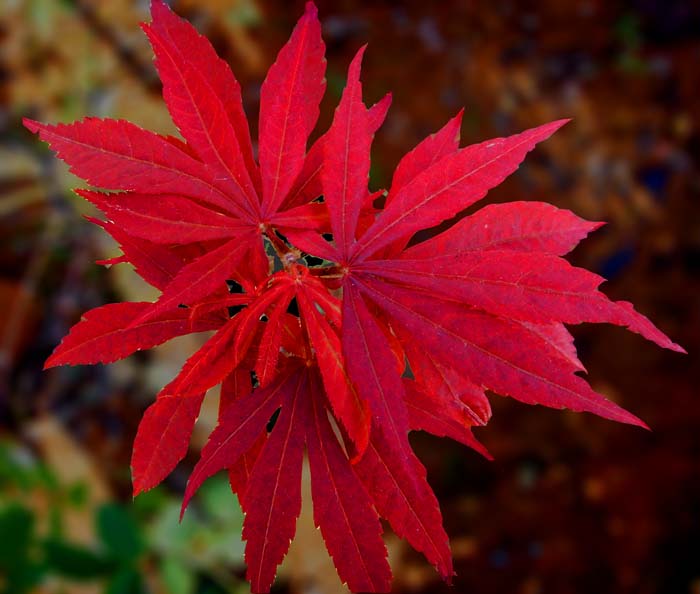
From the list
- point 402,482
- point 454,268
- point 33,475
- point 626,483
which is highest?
point 454,268

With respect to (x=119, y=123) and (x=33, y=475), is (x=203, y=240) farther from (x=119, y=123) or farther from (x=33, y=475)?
(x=33, y=475)

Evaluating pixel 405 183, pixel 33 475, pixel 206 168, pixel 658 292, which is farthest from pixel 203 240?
pixel 658 292

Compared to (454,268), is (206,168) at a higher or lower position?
higher

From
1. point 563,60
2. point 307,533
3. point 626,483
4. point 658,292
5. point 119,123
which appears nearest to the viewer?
point 119,123

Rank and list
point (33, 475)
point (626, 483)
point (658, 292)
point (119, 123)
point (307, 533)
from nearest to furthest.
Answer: point (119, 123)
point (33, 475)
point (307, 533)
point (626, 483)
point (658, 292)

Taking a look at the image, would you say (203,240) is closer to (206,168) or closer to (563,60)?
(206,168)

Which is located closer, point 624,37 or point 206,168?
point 206,168
